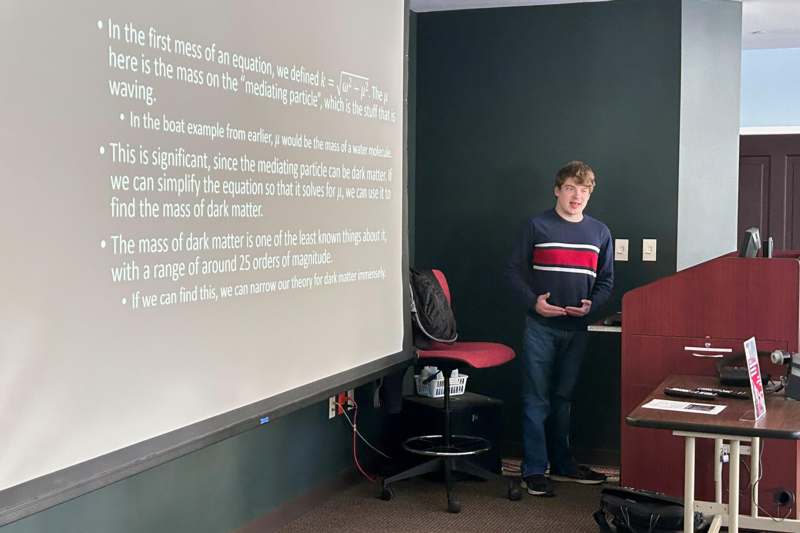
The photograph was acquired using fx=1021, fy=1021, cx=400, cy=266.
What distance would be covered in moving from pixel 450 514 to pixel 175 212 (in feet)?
8.08

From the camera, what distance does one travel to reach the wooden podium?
3.89 m

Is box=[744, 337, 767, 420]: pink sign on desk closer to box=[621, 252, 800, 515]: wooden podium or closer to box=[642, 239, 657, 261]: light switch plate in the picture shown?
box=[621, 252, 800, 515]: wooden podium

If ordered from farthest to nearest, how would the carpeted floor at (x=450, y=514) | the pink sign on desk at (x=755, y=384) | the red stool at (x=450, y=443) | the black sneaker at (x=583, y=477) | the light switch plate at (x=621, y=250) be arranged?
1. the light switch plate at (x=621, y=250)
2. the black sneaker at (x=583, y=477)
3. the red stool at (x=450, y=443)
4. the carpeted floor at (x=450, y=514)
5. the pink sign on desk at (x=755, y=384)

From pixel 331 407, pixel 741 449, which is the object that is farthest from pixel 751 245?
pixel 331 407

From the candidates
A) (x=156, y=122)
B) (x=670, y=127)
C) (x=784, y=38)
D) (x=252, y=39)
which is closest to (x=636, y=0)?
(x=670, y=127)

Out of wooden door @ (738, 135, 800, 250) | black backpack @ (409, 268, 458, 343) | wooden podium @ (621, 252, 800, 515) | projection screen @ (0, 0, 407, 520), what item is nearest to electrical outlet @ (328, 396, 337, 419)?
black backpack @ (409, 268, 458, 343)

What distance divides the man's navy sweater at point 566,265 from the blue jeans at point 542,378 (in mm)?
69

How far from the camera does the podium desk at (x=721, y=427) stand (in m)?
2.81

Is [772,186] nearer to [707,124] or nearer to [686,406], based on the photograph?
[707,124]

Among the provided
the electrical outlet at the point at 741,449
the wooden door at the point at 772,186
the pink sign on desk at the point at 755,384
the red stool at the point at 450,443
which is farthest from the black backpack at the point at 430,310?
the wooden door at the point at 772,186

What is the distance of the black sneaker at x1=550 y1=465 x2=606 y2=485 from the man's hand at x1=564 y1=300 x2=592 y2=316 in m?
0.82

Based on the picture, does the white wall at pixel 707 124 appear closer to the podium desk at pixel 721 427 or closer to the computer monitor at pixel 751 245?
the computer monitor at pixel 751 245

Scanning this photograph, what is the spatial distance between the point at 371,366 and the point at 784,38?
382 centimetres

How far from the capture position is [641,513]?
11.9 ft
